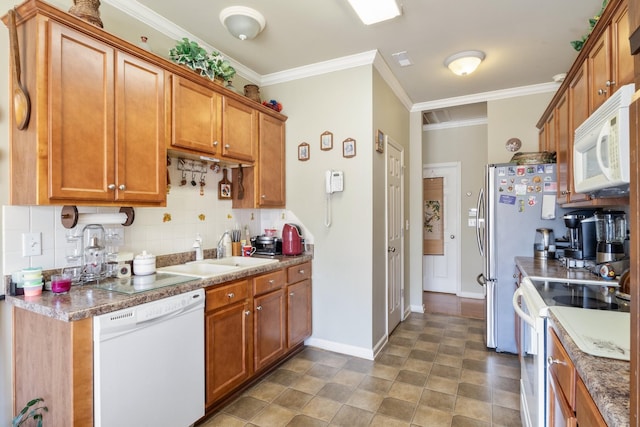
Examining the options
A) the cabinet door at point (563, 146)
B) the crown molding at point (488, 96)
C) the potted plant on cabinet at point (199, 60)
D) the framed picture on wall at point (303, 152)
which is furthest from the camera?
the crown molding at point (488, 96)

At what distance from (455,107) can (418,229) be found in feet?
5.50

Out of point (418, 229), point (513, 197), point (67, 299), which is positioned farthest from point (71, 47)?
point (418, 229)

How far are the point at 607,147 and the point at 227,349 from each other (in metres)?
2.23

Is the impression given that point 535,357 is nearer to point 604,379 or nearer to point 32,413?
point 604,379

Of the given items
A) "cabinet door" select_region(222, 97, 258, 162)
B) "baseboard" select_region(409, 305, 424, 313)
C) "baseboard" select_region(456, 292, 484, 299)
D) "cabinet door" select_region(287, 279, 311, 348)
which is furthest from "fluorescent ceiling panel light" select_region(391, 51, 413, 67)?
"baseboard" select_region(456, 292, 484, 299)

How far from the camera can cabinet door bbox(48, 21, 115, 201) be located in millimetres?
1618

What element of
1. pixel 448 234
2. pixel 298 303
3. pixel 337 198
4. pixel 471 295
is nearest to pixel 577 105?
pixel 337 198

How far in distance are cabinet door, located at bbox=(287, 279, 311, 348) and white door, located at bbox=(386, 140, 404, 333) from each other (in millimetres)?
872

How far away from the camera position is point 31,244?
5.86 ft

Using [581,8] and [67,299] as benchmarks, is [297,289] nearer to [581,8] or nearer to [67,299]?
[67,299]

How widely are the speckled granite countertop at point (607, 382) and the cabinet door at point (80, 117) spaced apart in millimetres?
2169

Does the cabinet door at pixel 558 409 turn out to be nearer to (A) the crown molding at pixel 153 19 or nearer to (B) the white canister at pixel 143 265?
(B) the white canister at pixel 143 265

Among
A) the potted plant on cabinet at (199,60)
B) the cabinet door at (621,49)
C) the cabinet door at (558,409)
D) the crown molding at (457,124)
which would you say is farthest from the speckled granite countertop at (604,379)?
the crown molding at (457,124)

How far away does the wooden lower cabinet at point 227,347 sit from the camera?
210cm
